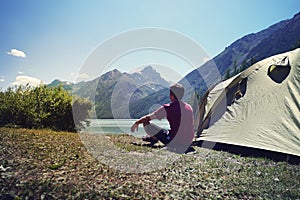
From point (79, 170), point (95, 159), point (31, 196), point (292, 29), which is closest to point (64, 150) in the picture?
point (95, 159)

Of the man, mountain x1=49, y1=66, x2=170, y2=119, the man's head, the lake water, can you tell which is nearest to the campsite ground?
the man

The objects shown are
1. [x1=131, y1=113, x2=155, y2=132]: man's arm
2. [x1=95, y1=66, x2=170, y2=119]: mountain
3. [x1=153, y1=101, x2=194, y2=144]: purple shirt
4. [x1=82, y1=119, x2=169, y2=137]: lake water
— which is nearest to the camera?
[x1=131, y1=113, x2=155, y2=132]: man's arm

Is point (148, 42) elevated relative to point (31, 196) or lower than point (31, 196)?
elevated

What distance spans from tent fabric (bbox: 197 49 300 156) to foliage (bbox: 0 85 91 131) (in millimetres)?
7827

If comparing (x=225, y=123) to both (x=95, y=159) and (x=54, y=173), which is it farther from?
(x=54, y=173)

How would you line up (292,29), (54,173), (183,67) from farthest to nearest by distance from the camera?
(292,29)
(183,67)
(54,173)

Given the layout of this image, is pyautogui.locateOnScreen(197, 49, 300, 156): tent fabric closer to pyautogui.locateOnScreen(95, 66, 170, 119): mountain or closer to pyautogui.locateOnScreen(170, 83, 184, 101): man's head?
pyautogui.locateOnScreen(170, 83, 184, 101): man's head

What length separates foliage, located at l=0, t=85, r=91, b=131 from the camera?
1291 centimetres

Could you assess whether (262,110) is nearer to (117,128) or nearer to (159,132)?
(159,132)

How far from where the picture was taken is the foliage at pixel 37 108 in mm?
12913

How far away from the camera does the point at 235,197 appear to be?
462cm

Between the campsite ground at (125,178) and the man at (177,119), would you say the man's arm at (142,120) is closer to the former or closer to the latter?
the man at (177,119)

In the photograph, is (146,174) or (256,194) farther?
(146,174)

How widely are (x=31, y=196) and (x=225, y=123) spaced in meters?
7.85
